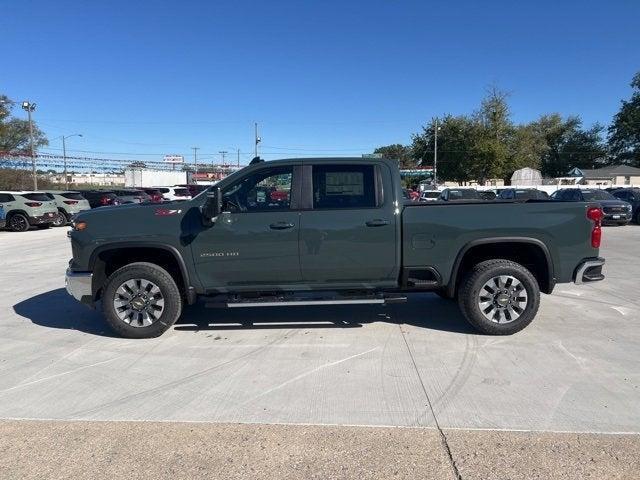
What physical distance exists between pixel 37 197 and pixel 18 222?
1.33 meters

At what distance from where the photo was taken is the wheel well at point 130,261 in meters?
5.49

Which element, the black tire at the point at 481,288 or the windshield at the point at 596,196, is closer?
the black tire at the point at 481,288

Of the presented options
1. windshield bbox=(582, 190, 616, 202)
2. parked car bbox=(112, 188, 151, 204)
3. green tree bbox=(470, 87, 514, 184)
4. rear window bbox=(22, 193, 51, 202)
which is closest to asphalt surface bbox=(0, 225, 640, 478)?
rear window bbox=(22, 193, 51, 202)

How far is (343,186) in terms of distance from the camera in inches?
216

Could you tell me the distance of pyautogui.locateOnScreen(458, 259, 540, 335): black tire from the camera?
534cm

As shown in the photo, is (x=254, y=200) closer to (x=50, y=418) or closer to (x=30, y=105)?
(x=50, y=418)

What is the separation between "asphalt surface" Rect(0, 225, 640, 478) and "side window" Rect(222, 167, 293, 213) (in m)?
1.48

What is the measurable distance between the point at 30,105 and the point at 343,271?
41.5 metres

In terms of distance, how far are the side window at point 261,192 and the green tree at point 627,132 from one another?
80.7 meters

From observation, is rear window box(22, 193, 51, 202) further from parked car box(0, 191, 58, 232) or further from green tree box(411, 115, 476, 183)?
green tree box(411, 115, 476, 183)

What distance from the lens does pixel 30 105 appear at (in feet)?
126

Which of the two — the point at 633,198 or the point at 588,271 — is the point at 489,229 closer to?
the point at 588,271

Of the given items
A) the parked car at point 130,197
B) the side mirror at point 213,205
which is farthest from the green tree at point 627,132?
the side mirror at point 213,205

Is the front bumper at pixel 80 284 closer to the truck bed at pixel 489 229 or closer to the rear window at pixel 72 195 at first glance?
the truck bed at pixel 489 229
